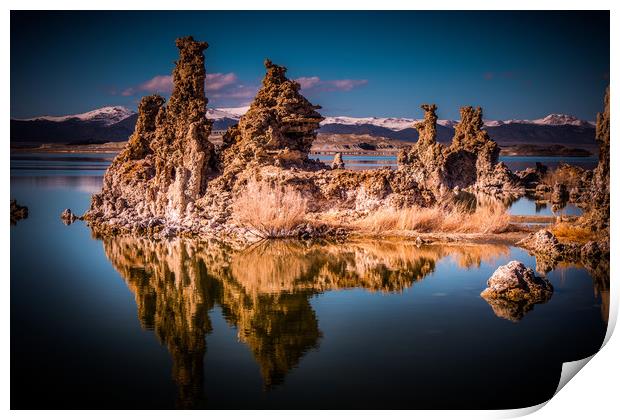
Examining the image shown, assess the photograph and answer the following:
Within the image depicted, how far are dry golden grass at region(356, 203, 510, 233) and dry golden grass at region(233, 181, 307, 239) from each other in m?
1.24

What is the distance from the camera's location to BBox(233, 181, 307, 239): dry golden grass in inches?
474

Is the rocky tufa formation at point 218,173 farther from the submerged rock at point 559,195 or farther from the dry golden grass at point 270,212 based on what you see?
the submerged rock at point 559,195

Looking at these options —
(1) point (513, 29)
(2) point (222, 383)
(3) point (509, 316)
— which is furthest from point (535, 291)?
(2) point (222, 383)

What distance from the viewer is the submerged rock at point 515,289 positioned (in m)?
7.94

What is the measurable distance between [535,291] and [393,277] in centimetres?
183

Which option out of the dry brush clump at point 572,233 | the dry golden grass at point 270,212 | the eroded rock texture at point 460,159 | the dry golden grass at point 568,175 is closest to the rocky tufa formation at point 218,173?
the dry golden grass at point 270,212

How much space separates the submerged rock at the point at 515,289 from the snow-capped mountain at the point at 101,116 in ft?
17.0

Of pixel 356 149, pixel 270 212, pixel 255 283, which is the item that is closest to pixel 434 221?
pixel 270 212

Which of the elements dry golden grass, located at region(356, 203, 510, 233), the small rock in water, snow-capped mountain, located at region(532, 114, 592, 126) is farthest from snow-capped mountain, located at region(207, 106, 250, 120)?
snow-capped mountain, located at region(532, 114, 592, 126)

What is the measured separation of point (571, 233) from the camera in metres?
11.2

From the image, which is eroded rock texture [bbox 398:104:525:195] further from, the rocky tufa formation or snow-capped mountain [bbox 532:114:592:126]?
snow-capped mountain [bbox 532:114:592:126]
